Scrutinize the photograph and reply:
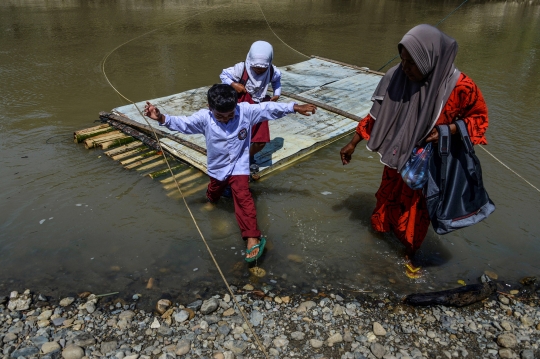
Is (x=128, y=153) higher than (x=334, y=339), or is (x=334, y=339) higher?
(x=128, y=153)

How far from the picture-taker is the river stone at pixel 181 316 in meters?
2.84

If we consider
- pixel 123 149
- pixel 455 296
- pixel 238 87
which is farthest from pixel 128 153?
pixel 455 296

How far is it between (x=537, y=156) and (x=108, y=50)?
955cm

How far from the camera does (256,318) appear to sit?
2.86 meters

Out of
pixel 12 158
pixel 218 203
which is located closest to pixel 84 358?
pixel 218 203

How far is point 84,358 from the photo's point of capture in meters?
2.53

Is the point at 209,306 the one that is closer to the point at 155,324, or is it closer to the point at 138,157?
the point at 155,324

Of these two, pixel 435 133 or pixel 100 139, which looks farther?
pixel 100 139

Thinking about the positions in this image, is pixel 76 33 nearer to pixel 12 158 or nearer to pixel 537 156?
pixel 12 158

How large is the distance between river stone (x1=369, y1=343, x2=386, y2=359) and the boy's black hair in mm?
1941

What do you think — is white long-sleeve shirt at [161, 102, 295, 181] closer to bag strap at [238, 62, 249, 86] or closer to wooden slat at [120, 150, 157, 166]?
bag strap at [238, 62, 249, 86]

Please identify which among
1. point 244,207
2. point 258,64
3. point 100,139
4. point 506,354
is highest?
point 258,64

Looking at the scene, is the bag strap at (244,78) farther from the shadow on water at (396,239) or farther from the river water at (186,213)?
the shadow on water at (396,239)

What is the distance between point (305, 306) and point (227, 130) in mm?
1488
